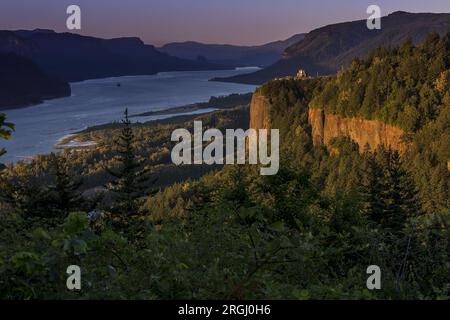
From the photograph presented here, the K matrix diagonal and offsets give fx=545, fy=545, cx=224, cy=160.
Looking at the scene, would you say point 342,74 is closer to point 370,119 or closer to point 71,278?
point 370,119

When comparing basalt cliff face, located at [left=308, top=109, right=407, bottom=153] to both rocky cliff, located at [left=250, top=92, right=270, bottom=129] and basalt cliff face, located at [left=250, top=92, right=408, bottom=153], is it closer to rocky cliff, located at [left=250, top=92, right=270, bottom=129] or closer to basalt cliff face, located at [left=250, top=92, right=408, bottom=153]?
basalt cliff face, located at [left=250, top=92, right=408, bottom=153]

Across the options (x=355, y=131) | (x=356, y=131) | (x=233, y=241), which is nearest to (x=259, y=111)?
(x=355, y=131)

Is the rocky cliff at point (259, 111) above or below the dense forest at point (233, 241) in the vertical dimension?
below

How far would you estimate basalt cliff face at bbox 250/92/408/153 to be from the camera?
79688mm

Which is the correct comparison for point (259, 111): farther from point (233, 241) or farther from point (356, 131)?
point (233, 241)

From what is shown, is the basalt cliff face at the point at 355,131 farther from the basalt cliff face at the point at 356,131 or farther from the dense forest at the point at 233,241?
the dense forest at the point at 233,241

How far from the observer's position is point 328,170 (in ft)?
277

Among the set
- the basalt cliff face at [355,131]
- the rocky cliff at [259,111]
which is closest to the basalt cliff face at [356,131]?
the basalt cliff face at [355,131]

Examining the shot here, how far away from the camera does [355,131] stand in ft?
299

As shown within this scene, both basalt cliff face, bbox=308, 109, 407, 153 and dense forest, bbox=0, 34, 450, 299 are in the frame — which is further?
basalt cliff face, bbox=308, 109, 407, 153

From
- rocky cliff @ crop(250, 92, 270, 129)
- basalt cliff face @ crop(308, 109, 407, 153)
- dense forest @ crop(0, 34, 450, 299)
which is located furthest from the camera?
rocky cliff @ crop(250, 92, 270, 129)

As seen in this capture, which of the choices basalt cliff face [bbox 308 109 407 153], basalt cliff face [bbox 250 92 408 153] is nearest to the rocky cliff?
basalt cliff face [bbox 250 92 408 153]

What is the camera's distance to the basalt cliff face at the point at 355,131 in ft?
261

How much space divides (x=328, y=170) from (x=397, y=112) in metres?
13.4
